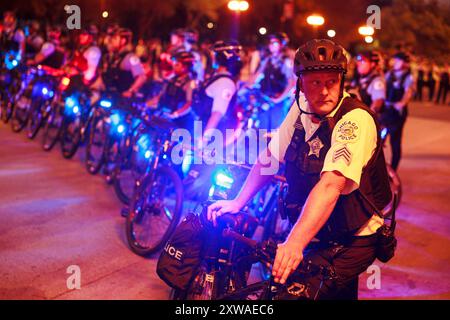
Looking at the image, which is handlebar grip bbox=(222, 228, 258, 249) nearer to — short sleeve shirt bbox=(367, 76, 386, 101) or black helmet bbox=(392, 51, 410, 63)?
short sleeve shirt bbox=(367, 76, 386, 101)

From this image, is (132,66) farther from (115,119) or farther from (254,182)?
(254,182)

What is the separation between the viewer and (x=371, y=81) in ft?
26.3

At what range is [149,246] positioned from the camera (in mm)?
5484

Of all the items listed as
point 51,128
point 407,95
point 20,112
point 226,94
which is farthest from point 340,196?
point 20,112

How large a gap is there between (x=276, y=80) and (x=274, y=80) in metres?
0.04

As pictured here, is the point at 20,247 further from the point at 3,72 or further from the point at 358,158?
the point at 3,72

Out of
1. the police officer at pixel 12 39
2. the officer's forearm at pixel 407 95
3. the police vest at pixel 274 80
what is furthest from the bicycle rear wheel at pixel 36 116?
the officer's forearm at pixel 407 95

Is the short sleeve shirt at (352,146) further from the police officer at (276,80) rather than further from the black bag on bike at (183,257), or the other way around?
the police officer at (276,80)

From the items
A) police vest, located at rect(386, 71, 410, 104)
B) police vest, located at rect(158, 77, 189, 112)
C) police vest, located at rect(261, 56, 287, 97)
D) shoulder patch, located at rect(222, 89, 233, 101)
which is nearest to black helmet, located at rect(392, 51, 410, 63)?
police vest, located at rect(386, 71, 410, 104)

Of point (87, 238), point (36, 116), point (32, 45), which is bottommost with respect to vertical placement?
point (87, 238)

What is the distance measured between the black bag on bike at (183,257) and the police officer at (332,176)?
0.42 ft

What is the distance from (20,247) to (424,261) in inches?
158

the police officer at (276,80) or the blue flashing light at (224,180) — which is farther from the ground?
the police officer at (276,80)

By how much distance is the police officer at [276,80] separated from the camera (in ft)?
37.2
